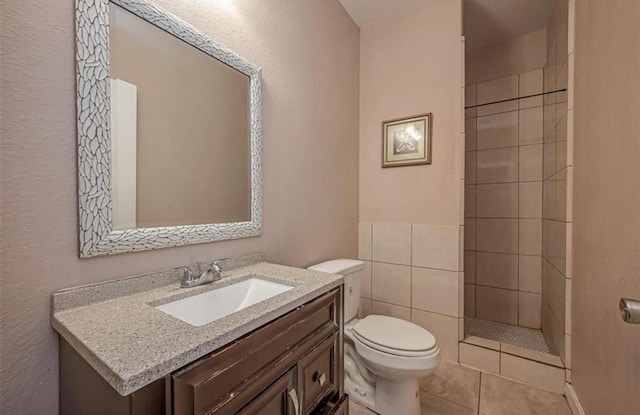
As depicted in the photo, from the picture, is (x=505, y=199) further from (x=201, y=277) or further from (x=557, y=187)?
(x=201, y=277)

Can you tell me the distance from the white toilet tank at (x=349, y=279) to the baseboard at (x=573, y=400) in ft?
3.96

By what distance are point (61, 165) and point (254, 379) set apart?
0.77m

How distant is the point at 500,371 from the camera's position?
1781 mm

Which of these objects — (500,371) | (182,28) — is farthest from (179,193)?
(500,371)

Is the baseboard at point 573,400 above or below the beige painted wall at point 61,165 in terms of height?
below

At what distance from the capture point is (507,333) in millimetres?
2230

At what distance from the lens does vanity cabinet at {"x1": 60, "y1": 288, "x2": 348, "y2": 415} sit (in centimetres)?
54

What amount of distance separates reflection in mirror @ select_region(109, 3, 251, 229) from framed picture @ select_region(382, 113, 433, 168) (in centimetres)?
122

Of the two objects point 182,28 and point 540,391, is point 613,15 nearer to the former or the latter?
point 182,28

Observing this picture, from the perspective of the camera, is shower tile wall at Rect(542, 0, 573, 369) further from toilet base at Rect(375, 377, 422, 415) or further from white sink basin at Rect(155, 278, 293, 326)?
white sink basin at Rect(155, 278, 293, 326)

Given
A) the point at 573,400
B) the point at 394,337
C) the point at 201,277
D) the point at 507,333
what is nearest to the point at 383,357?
the point at 394,337

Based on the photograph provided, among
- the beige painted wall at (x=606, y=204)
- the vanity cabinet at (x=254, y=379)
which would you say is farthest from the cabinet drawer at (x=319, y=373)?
the beige painted wall at (x=606, y=204)

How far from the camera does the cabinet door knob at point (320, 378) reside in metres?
0.93

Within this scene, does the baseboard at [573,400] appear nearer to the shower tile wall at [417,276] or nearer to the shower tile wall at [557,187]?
the shower tile wall at [557,187]
